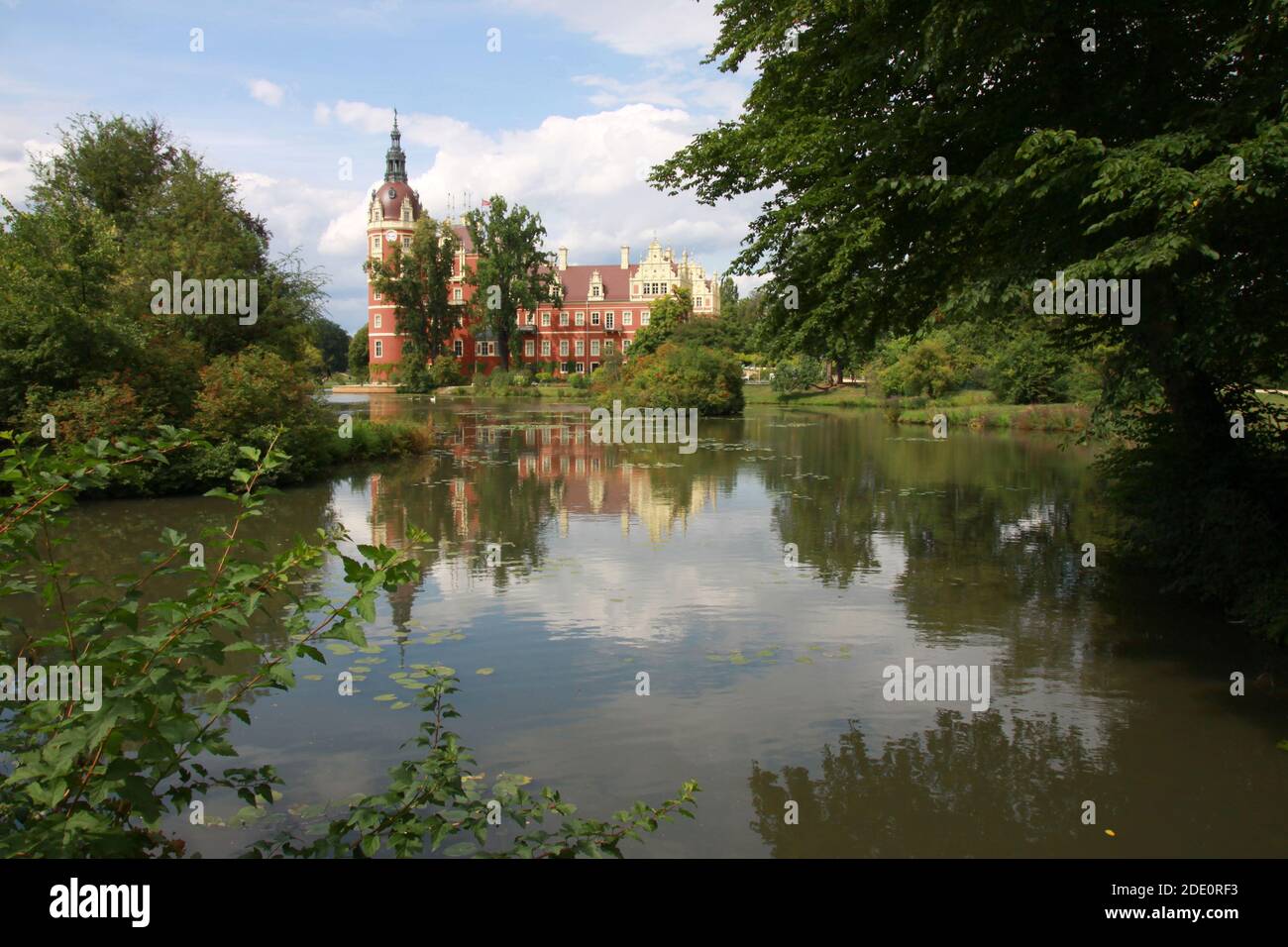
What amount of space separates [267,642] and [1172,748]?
25.4ft

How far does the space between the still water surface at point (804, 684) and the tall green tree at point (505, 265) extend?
61443mm

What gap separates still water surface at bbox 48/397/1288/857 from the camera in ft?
17.7

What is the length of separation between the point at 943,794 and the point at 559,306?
80.6 meters

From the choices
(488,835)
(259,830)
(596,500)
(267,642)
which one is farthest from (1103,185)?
(596,500)

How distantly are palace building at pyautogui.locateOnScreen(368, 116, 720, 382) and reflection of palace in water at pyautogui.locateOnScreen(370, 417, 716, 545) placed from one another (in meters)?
52.8

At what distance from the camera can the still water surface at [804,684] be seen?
5391 millimetres

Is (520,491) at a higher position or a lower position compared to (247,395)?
lower

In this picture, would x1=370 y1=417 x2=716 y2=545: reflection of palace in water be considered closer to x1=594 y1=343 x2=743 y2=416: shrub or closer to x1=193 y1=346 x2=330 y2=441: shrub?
x1=193 y1=346 x2=330 y2=441: shrub

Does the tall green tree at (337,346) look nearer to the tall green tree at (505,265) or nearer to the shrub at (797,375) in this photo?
the tall green tree at (505,265)

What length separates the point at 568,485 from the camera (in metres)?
20.6

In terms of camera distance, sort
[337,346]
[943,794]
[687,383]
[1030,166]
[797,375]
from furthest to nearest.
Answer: [337,346], [797,375], [687,383], [1030,166], [943,794]

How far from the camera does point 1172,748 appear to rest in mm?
6305

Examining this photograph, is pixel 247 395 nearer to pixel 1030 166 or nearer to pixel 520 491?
pixel 520 491

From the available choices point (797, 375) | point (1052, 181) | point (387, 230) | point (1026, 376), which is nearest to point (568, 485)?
point (1052, 181)
